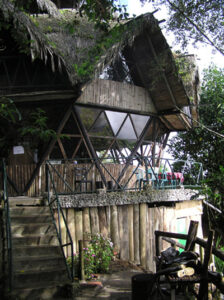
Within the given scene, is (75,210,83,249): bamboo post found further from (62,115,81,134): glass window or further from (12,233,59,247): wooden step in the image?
(62,115,81,134): glass window

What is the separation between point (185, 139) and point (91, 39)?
903cm

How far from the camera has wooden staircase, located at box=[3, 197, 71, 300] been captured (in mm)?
5582

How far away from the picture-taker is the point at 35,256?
6316mm

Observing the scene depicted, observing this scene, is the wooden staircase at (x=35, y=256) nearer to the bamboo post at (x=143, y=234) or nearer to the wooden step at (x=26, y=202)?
the wooden step at (x=26, y=202)

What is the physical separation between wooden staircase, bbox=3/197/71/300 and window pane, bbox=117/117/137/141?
527cm

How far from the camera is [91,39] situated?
37.6 ft

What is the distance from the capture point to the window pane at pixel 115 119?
39.6 ft

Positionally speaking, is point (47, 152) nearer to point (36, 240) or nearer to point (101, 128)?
Result: point (101, 128)

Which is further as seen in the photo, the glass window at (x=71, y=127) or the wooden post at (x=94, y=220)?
the glass window at (x=71, y=127)

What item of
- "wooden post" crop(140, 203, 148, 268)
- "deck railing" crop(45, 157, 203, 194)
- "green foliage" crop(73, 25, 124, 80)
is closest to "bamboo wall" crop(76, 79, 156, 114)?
"green foliage" crop(73, 25, 124, 80)

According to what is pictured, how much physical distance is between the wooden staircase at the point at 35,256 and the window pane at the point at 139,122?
608 cm

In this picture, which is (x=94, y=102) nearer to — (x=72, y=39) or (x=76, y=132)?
(x=76, y=132)

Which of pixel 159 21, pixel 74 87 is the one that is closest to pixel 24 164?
pixel 74 87

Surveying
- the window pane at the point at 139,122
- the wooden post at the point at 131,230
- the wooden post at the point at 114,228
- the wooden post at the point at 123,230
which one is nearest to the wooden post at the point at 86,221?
the wooden post at the point at 114,228
